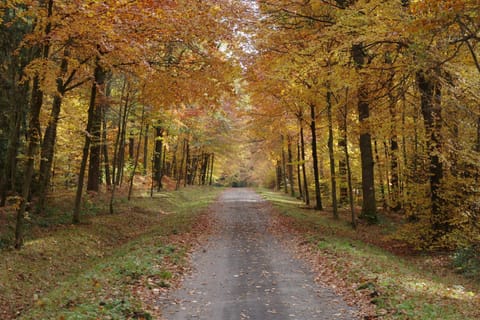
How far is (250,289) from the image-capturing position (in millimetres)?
8609

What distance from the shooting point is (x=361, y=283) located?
8.70m

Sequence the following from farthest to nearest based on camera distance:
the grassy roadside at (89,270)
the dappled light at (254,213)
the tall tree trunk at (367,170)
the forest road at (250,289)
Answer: the tall tree trunk at (367,170) < the dappled light at (254,213) < the forest road at (250,289) < the grassy roadside at (89,270)

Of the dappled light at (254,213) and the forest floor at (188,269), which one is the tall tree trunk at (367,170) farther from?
the forest floor at (188,269)

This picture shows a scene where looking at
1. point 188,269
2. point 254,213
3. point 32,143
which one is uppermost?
point 32,143

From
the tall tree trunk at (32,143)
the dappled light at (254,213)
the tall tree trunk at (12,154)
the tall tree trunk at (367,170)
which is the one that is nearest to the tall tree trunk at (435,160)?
the dappled light at (254,213)

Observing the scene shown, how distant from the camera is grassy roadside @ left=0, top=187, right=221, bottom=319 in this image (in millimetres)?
7129

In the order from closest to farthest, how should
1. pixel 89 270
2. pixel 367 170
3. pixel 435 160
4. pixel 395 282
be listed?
pixel 395 282, pixel 89 270, pixel 435 160, pixel 367 170

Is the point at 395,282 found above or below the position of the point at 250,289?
above

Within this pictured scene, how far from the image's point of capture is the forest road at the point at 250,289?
7.23m

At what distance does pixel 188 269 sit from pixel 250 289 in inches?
93.2

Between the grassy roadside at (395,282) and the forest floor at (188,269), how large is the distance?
0.08 feet

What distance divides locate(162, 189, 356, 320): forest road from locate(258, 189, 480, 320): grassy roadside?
69cm

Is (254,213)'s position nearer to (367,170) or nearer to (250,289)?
(367,170)

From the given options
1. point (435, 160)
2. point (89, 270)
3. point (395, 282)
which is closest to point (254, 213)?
point (435, 160)
